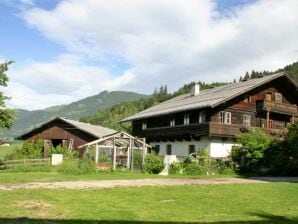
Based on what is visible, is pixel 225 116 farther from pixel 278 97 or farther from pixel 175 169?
pixel 175 169

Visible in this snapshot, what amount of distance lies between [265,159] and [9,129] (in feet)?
69.0

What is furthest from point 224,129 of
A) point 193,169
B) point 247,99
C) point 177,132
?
point 193,169

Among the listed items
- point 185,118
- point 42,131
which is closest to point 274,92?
point 185,118

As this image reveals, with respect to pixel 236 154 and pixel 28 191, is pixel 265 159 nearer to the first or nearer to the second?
pixel 236 154

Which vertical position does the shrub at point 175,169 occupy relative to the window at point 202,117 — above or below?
below

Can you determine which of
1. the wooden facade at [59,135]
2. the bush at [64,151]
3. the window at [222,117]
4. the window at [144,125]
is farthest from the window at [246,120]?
the bush at [64,151]

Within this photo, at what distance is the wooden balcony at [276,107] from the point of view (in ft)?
162

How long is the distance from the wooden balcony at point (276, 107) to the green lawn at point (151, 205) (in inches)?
1067

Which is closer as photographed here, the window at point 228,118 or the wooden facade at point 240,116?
the wooden facade at point 240,116

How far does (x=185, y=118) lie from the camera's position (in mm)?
51281

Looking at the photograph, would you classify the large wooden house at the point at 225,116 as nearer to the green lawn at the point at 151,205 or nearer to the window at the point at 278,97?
the window at the point at 278,97

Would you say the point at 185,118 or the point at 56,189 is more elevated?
the point at 185,118

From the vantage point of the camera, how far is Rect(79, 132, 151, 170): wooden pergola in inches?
1513

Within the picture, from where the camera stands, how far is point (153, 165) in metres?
38.0
